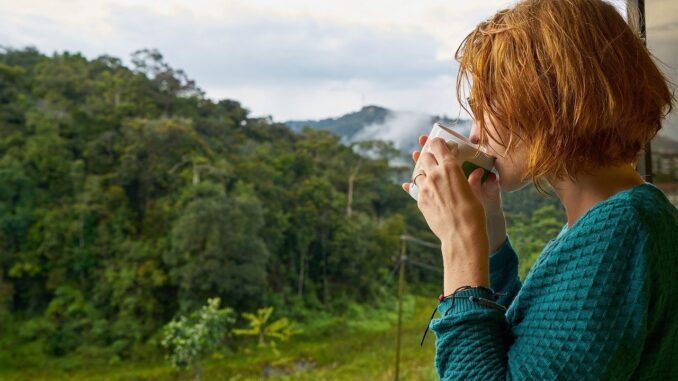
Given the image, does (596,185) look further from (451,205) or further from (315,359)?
(315,359)

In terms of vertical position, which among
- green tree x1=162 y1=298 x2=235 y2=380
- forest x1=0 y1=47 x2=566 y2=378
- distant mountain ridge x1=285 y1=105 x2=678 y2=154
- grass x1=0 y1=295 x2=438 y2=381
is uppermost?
distant mountain ridge x1=285 y1=105 x2=678 y2=154

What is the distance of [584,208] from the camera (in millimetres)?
387

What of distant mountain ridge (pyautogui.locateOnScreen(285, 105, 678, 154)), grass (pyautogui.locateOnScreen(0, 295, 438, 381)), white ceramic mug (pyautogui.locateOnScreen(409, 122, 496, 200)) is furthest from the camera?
grass (pyautogui.locateOnScreen(0, 295, 438, 381))

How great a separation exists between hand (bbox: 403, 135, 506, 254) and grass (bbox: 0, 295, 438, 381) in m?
3.78

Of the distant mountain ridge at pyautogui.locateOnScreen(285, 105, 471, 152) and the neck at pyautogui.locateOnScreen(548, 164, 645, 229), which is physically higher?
the distant mountain ridge at pyautogui.locateOnScreen(285, 105, 471, 152)

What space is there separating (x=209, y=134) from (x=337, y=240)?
159 cm

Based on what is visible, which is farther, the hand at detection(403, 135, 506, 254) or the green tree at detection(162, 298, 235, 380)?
the green tree at detection(162, 298, 235, 380)

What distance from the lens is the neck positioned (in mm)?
381

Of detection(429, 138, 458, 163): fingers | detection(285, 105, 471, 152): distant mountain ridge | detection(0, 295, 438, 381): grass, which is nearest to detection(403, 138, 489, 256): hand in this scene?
detection(429, 138, 458, 163): fingers

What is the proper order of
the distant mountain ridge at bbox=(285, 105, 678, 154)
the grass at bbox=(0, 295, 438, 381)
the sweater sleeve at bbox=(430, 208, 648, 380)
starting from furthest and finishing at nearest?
the grass at bbox=(0, 295, 438, 381) → the distant mountain ridge at bbox=(285, 105, 678, 154) → the sweater sleeve at bbox=(430, 208, 648, 380)

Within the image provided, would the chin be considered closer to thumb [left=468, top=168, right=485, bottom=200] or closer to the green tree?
thumb [left=468, top=168, right=485, bottom=200]

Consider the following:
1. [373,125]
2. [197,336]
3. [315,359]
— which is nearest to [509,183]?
[197,336]

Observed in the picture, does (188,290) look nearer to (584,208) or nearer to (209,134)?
(209,134)

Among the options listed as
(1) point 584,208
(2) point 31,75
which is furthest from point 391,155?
(1) point 584,208
